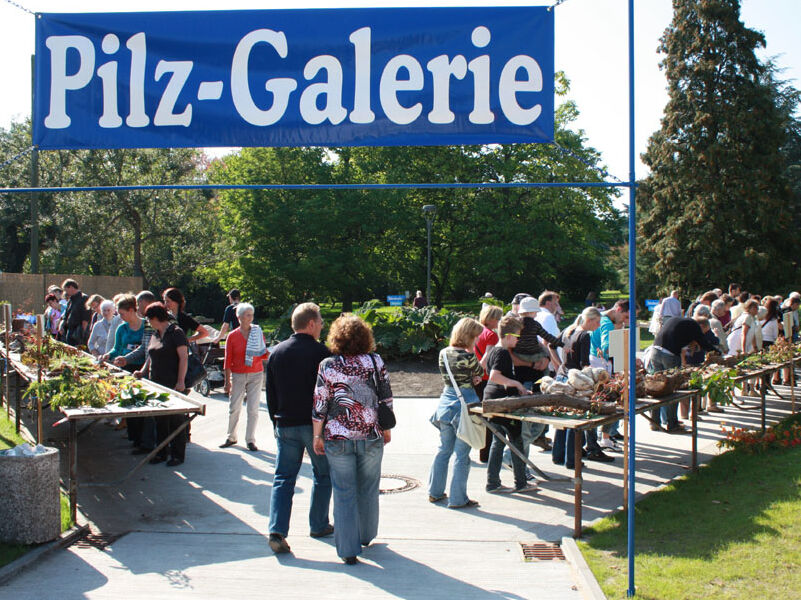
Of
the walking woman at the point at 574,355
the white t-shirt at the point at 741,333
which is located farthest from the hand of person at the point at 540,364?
the white t-shirt at the point at 741,333

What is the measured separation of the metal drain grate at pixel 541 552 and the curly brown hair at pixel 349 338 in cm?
198

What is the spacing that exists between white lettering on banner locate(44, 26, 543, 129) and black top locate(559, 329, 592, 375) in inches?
169

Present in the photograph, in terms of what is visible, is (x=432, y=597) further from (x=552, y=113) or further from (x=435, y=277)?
(x=435, y=277)

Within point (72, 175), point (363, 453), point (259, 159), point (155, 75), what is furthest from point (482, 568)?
point (259, 159)

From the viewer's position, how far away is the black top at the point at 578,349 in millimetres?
8789

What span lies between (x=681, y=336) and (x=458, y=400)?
15.4 ft

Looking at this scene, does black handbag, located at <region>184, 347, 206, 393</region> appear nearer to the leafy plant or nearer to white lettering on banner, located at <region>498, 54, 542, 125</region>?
white lettering on banner, located at <region>498, 54, 542, 125</region>

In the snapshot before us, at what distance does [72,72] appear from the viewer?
513cm

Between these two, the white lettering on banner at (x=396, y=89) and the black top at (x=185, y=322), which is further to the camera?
the black top at (x=185, y=322)

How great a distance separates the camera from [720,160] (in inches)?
1330

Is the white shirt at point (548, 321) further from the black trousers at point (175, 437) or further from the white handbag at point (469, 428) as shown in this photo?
the black trousers at point (175, 437)

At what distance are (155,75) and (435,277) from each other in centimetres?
3413

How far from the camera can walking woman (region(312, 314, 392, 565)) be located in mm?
5391

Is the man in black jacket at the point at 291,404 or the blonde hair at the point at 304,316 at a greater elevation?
the blonde hair at the point at 304,316
